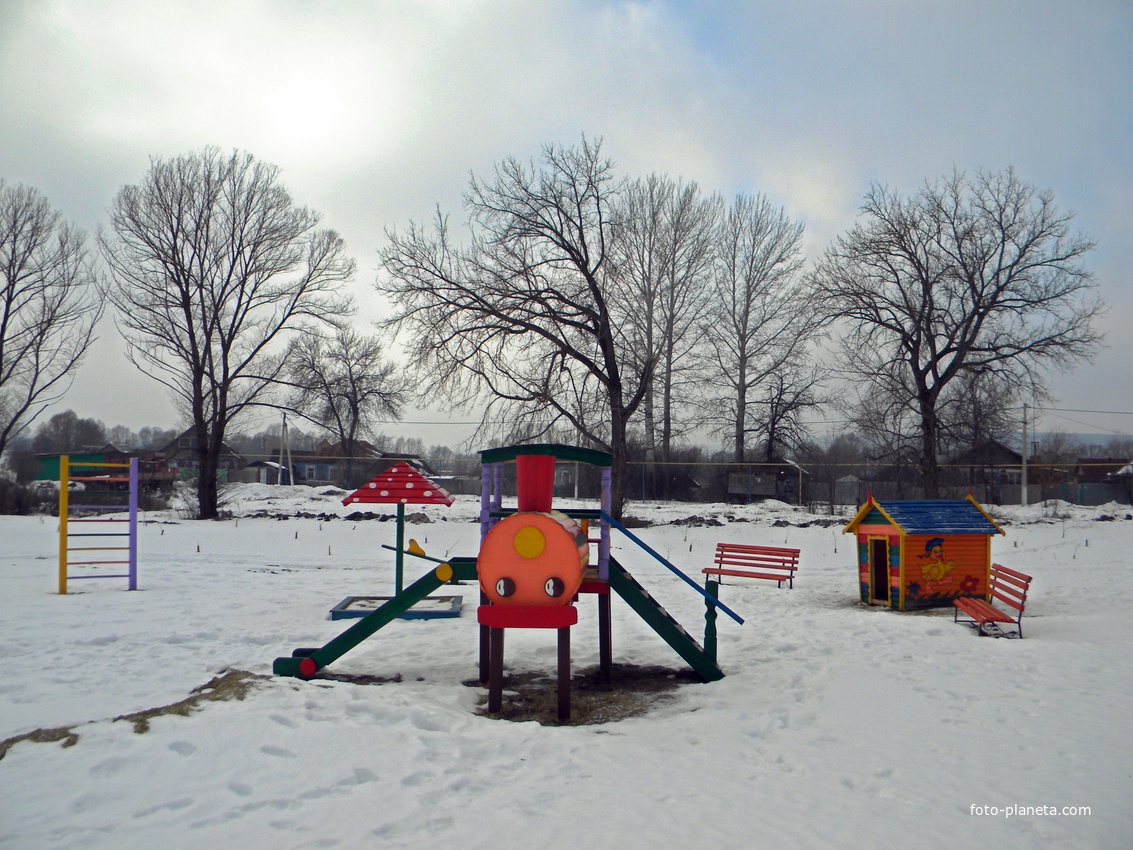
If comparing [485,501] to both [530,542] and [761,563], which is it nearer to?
[530,542]

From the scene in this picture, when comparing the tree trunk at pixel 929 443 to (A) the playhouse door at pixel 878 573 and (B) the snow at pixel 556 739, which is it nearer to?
(B) the snow at pixel 556 739

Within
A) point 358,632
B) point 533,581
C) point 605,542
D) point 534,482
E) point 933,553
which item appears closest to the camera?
point 533,581

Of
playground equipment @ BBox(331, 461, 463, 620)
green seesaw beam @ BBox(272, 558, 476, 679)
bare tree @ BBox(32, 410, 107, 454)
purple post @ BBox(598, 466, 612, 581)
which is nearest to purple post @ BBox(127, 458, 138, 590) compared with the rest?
playground equipment @ BBox(331, 461, 463, 620)

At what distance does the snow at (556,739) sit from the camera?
363 cm

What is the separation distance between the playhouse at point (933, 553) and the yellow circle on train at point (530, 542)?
6863 mm

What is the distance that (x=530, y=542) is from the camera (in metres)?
5.90

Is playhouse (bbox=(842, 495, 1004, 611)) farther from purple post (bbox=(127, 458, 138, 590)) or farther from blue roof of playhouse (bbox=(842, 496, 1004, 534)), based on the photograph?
purple post (bbox=(127, 458, 138, 590))

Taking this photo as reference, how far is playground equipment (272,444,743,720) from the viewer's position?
587 cm

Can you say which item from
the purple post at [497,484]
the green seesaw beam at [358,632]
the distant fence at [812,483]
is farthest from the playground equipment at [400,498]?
the distant fence at [812,483]

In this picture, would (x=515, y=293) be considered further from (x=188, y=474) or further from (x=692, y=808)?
(x=188, y=474)

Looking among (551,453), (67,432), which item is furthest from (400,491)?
(67,432)

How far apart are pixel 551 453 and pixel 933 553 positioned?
719 centimetres

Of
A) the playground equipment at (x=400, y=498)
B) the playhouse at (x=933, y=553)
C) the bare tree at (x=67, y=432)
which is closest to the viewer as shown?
the playground equipment at (x=400, y=498)

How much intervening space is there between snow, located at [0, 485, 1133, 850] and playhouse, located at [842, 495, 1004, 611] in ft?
1.86
